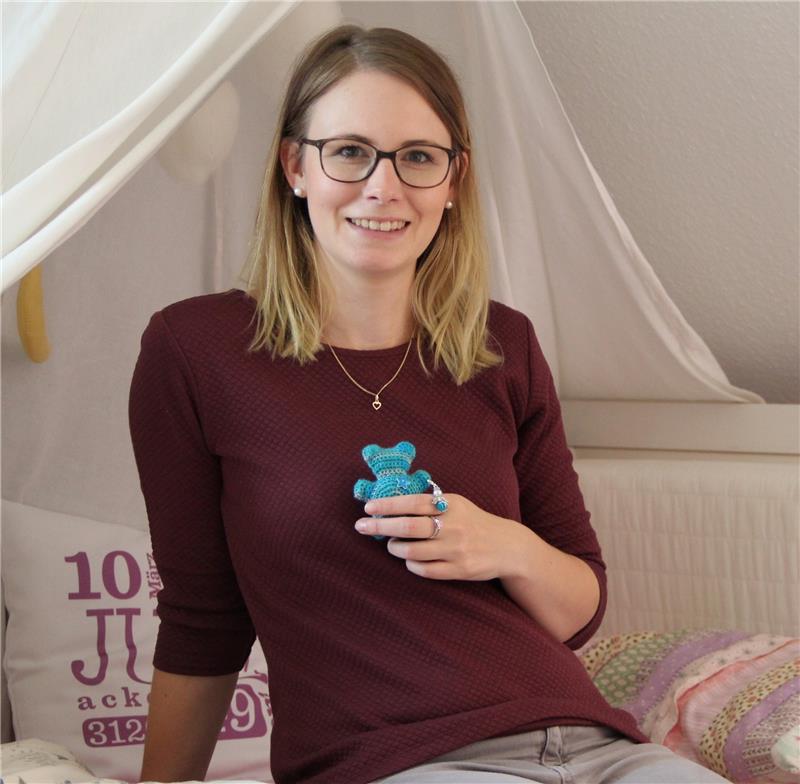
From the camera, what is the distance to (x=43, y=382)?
1.77 metres

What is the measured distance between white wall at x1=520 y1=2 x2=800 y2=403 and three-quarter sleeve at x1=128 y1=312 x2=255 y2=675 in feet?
3.49

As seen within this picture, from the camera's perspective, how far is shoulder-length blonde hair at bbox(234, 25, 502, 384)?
4.02 ft

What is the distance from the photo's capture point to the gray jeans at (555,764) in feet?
3.39

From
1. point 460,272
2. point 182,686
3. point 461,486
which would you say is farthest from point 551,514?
point 182,686

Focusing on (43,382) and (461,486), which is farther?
(43,382)

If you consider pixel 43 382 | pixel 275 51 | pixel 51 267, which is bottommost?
pixel 43 382

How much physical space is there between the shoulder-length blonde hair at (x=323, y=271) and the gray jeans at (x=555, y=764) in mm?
397

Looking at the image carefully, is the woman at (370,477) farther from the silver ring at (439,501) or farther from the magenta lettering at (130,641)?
the magenta lettering at (130,641)

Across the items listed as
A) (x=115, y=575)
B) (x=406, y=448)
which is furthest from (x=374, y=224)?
(x=115, y=575)

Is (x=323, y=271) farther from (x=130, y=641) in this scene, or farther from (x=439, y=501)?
(x=130, y=641)

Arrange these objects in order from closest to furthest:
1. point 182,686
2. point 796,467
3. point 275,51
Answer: point 182,686
point 275,51
point 796,467

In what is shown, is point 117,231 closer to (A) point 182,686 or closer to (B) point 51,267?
(B) point 51,267

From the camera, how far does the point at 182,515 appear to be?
3.99 feet

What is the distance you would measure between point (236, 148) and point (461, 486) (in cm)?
80
